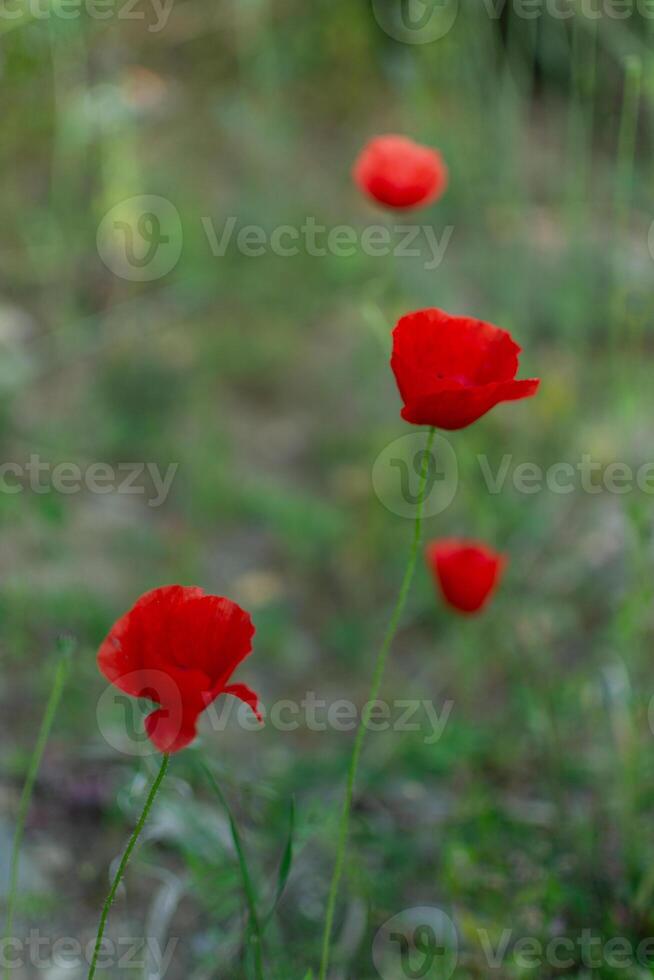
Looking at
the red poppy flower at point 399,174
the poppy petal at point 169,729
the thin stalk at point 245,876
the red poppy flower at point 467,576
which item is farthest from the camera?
the red poppy flower at point 399,174

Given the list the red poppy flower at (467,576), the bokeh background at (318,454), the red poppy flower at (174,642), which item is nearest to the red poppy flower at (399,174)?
the bokeh background at (318,454)

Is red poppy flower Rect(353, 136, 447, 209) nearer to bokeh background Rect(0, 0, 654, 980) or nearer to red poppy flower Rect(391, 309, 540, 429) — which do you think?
bokeh background Rect(0, 0, 654, 980)

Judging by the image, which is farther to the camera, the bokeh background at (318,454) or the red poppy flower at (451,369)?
the bokeh background at (318,454)

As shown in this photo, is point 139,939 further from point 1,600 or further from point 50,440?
point 50,440

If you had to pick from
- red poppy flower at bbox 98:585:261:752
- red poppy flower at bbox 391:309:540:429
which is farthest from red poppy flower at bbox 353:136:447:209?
red poppy flower at bbox 98:585:261:752

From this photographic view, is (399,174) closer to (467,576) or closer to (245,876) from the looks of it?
(467,576)

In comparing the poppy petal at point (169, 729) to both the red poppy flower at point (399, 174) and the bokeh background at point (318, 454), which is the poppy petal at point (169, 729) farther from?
the red poppy flower at point (399, 174)

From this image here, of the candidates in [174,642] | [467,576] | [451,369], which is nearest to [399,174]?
[467,576]

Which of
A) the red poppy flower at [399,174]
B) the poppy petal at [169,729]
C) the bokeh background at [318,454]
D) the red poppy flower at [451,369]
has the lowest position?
the bokeh background at [318,454]
